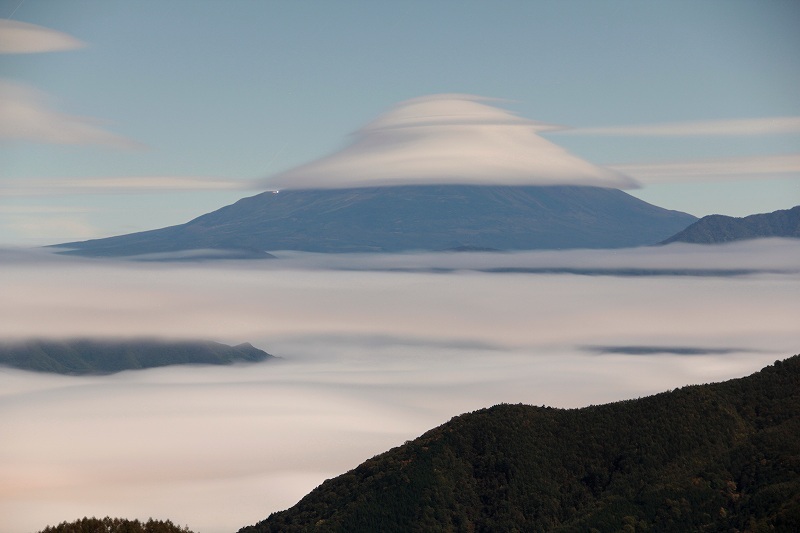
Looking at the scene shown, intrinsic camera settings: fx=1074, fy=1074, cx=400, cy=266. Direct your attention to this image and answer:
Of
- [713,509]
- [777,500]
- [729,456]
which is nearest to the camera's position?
[777,500]

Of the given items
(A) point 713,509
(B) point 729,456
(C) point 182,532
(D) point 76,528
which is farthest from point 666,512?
(D) point 76,528

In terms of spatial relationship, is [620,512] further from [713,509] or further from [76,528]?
[76,528]

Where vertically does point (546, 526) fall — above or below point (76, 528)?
below

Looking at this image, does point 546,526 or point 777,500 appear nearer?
point 777,500

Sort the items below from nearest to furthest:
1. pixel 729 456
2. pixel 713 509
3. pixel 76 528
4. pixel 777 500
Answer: pixel 76 528 < pixel 777 500 < pixel 713 509 < pixel 729 456

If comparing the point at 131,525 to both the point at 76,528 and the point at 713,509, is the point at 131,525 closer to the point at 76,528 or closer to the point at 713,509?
the point at 76,528

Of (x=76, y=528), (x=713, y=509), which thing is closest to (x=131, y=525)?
(x=76, y=528)

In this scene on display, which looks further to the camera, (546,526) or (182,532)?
(546,526)

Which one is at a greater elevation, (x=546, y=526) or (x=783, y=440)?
(x=783, y=440)
